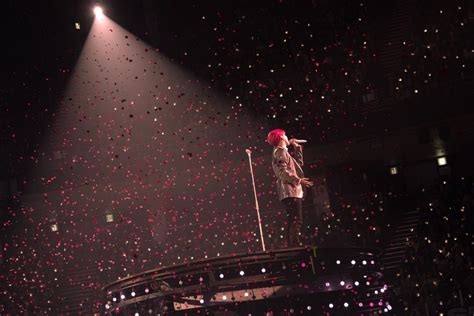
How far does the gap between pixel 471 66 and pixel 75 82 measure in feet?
31.7

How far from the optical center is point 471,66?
56.3 ft

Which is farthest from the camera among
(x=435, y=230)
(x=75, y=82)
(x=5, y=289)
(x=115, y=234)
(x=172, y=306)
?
(x=75, y=82)

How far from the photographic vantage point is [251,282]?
785 centimetres

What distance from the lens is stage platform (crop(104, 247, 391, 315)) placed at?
7820 millimetres

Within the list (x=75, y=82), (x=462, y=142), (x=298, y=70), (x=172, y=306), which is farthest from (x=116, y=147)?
(x=172, y=306)

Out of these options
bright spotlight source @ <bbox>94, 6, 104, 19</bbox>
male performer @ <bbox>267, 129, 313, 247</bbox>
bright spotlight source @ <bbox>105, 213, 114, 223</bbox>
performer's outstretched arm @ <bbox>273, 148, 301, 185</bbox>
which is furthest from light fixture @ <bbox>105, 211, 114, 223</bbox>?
performer's outstretched arm @ <bbox>273, 148, 301, 185</bbox>

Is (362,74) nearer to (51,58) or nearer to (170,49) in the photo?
(170,49)

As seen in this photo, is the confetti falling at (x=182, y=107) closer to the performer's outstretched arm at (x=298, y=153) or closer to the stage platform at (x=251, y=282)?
the performer's outstretched arm at (x=298, y=153)

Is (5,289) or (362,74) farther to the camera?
(362,74)

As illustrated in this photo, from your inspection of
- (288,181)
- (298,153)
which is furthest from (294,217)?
(298,153)

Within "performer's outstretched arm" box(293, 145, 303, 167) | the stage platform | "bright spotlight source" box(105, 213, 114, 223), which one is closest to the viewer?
the stage platform

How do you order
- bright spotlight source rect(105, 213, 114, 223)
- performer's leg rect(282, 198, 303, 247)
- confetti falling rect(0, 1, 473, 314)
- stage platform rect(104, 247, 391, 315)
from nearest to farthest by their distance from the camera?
stage platform rect(104, 247, 391, 315), performer's leg rect(282, 198, 303, 247), confetti falling rect(0, 1, 473, 314), bright spotlight source rect(105, 213, 114, 223)

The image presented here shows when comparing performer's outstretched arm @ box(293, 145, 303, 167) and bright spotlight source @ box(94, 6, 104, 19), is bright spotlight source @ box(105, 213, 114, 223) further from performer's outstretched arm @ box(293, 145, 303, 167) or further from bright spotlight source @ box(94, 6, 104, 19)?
performer's outstretched arm @ box(293, 145, 303, 167)

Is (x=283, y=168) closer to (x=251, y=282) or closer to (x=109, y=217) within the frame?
(x=251, y=282)
